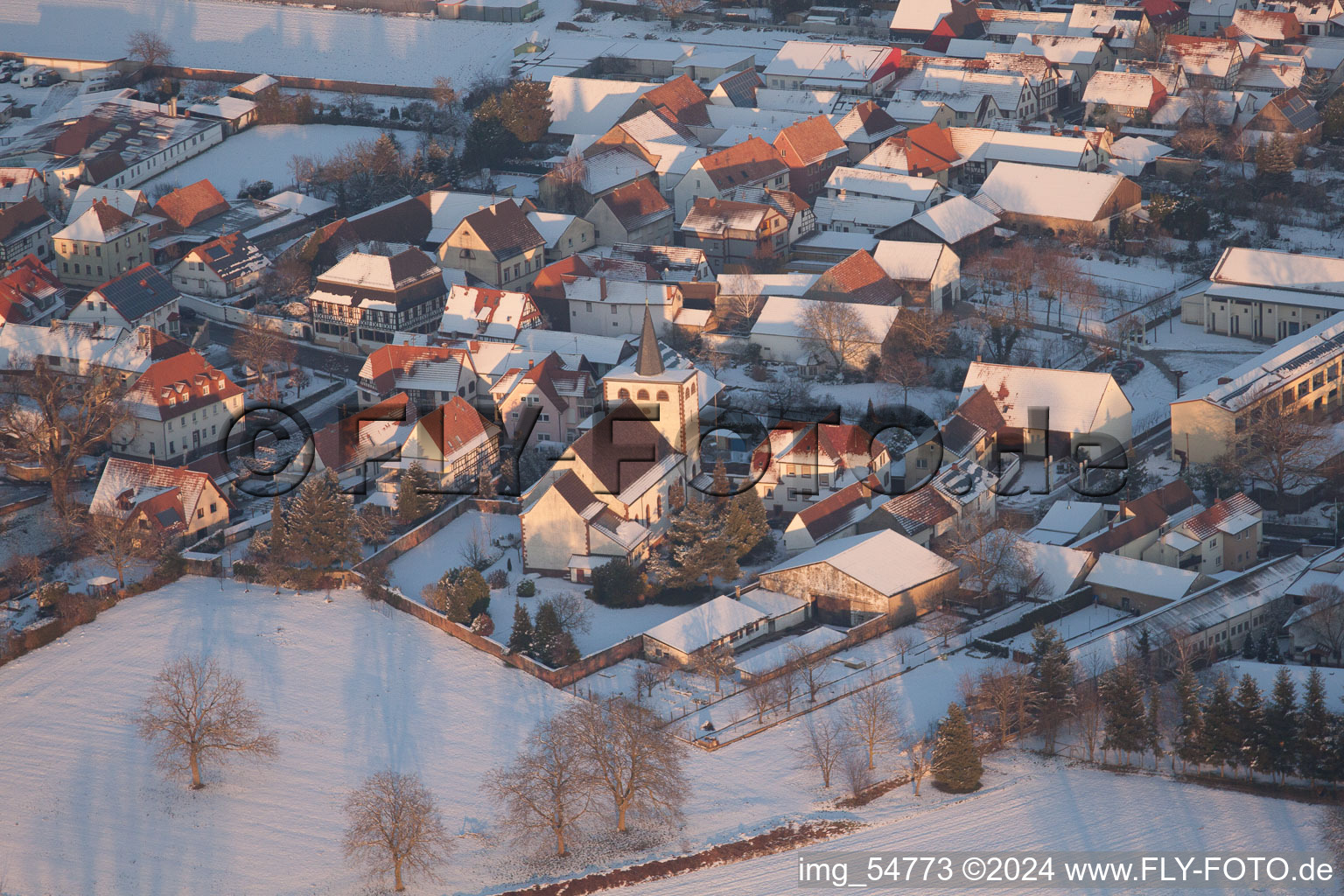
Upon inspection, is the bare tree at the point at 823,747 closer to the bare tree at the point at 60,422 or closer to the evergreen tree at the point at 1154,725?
the evergreen tree at the point at 1154,725

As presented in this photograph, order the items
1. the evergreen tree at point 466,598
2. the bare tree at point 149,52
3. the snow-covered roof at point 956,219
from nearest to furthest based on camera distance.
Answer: the evergreen tree at point 466,598 → the snow-covered roof at point 956,219 → the bare tree at point 149,52

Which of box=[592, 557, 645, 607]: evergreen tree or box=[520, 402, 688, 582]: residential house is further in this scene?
box=[520, 402, 688, 582]: residential house

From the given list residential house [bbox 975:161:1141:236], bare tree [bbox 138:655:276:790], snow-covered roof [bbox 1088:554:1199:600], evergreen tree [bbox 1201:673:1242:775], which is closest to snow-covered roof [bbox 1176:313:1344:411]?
snow-covered roof [bbox 1088:554:1199:600]

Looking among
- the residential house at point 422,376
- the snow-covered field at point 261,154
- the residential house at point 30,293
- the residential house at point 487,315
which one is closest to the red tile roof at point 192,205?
the snow-covered field at point 261,154

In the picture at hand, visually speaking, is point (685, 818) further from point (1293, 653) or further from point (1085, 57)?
point (1085, 57)

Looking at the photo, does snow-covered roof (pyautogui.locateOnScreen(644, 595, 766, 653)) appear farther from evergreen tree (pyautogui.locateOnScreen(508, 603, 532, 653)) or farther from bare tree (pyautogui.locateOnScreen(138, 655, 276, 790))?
bare tree (pyautogui.locateOnScreen(138, 655, 276, 790))

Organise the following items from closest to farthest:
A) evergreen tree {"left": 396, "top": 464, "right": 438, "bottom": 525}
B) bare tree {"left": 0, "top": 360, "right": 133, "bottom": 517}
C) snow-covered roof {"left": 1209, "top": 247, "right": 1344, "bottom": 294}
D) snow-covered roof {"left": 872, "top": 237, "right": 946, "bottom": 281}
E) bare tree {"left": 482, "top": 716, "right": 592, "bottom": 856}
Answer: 1. bare tree {"left": 482, "top": 716, "right": 592, "bottom": 856}
2. evergreen tree {"left": 396, "top": 464, "right": 438, "bottom": 525}
3. bare tree {"left": 0, "top": 360, "right": 133, "bottom": 517}
4. snow-covered roof {"left": 1209, "top": 247, "right": 1344, "bottom": 294}
5. snow-covered roof {"left": 872, "top": 237, "right": 946, "bottom": 281}

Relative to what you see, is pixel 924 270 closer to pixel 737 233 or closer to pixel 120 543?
pixel 737 233

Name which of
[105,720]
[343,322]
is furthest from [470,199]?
[105,720]
